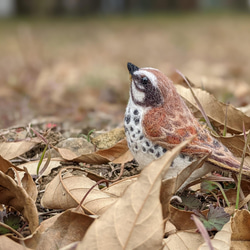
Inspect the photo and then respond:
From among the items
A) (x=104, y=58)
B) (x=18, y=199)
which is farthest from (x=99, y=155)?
(x=104, y=58)

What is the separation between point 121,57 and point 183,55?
167 centimetres

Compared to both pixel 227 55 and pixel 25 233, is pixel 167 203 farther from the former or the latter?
pixel 227 55

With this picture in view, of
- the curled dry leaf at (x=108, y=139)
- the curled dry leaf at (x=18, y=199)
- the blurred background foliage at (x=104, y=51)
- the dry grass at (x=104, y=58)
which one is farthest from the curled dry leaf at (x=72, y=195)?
the dry grass at (x=104, y=58)

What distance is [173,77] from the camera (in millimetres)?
3527

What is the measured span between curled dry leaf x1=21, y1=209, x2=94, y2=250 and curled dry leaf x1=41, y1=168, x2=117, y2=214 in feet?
0.62

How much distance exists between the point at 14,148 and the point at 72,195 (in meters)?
0.75

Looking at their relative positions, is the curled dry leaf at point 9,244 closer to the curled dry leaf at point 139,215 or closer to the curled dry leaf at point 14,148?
the curled dry leaf at point 139,215

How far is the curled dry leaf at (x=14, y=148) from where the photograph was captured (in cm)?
272

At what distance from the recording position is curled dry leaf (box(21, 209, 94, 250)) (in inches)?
74.3

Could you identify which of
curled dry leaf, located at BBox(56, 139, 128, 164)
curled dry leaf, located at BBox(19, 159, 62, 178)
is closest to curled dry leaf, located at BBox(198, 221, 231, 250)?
curled dry leaf, located at BBox(56, 139, 128, 164)

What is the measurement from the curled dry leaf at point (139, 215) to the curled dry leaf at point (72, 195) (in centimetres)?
41

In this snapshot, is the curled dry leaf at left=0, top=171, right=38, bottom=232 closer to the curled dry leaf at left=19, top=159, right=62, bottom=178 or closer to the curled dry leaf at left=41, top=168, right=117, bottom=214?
the curled dry leaf at left=41, top=168, right=117, bottom=214

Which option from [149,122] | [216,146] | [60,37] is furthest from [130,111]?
[60,37]

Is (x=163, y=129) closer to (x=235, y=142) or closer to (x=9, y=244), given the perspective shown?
(x=235, y=142)
